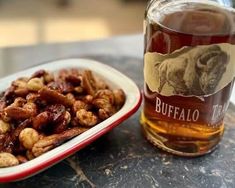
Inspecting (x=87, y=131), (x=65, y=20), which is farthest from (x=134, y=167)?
(x=65, y=20)

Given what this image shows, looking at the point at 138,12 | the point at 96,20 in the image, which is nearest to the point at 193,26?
the point at 96,20

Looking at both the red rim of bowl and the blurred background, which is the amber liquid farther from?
the blurred background

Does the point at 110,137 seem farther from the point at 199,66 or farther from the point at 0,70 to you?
the point at 0,70

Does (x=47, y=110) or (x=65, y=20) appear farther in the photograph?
(x=65, y=20)

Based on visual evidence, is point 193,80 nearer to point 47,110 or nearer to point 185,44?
point 185,44

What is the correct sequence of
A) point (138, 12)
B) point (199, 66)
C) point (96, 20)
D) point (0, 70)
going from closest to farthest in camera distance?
point (199, 66) → point (0, 70) → point (96, 20) → point (138, 12)

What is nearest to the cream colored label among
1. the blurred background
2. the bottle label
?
the bottle label
